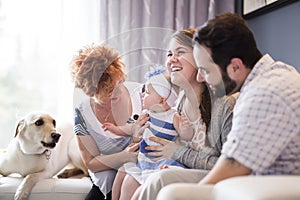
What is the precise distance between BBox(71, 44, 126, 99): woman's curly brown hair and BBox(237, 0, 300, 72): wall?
0.91 metres

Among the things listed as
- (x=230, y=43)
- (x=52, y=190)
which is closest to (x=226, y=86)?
(x=230, y=43)

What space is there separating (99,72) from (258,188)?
3.75 feet

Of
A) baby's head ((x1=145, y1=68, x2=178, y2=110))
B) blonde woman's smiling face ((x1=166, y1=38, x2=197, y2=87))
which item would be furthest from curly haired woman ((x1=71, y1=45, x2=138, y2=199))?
blonde woman's smiling face ((x1=166, y1=38, x2=197, y2=87))

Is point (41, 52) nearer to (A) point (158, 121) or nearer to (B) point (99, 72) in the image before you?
(B) point (99, 72)

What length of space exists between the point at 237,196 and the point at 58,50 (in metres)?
2.18

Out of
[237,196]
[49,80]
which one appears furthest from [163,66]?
[49,80]

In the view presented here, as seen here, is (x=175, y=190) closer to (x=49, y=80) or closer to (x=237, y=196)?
(x=237, y=196)

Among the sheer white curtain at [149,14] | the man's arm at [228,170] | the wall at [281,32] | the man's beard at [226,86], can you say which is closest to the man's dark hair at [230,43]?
the man's beard at [226,86]

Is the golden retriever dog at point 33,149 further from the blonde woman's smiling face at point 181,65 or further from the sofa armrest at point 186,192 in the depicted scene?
the sofa armrest at point 186,192

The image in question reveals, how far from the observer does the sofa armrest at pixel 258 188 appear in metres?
1.04

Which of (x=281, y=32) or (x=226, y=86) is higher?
(x=281, y=32)

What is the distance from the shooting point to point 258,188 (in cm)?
106

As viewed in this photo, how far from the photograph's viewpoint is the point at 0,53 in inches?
117

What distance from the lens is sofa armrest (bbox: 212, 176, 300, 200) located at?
3.41 feet
